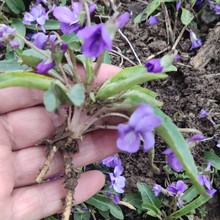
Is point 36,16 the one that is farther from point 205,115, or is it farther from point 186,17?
point 205,115

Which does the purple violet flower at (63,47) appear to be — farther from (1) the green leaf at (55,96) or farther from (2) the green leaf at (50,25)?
(2) the green leaf at (50,25)

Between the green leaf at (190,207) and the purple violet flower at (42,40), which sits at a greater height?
the purple violet flower at (42,40)

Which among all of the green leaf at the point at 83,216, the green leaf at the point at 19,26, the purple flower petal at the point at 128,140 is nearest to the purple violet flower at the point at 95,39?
the purple flower petal at the point at 128,140

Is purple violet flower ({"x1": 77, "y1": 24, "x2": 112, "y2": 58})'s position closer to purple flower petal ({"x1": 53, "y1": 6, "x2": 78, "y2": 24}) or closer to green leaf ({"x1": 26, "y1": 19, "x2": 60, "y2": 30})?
purple flower petal ({"x1": 53, "y1": 6, "x2": 78, "y2": 24})

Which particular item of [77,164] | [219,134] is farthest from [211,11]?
[77,164]

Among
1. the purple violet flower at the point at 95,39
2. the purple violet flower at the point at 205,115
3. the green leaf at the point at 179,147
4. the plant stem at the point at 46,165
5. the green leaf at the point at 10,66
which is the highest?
the purple violet flower at the point at 95,39

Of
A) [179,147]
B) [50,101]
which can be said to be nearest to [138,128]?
[179,147]

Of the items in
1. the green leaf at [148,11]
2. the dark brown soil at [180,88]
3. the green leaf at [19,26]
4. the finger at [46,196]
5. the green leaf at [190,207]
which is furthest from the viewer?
the green leaf at [148,11]
